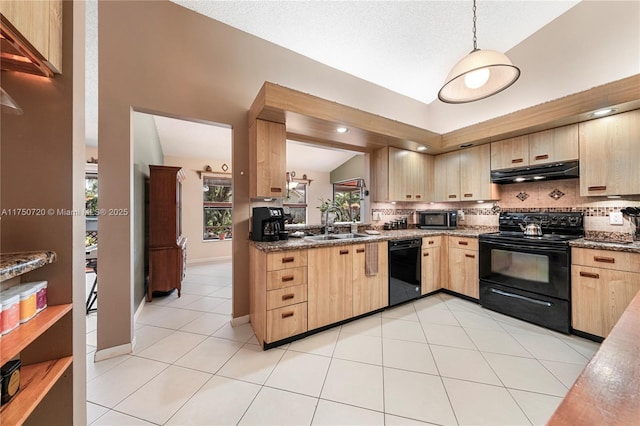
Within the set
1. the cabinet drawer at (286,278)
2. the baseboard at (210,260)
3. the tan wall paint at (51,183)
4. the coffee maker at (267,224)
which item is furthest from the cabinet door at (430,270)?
the baseboard at (210,260)

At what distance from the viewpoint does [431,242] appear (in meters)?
3.13

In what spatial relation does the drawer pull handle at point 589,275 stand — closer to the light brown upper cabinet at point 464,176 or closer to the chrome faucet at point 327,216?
the light brown upper cabinet at point 464,176

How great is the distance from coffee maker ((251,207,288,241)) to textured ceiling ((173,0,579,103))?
202 cm

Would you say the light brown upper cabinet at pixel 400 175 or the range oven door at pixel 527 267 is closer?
the range oven door at pixel 527 267

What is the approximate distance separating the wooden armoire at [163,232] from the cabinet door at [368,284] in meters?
2.52

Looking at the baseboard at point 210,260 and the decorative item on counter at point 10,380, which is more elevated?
the decorative item on counter at point 10,380

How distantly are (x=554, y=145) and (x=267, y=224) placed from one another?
3303mm

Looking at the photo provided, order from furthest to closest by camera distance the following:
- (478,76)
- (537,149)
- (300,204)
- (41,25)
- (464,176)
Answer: (300,204) < (464,176) < (537,149) < (478,76) < (41,25)

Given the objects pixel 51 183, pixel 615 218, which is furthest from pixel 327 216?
pixel 615 218

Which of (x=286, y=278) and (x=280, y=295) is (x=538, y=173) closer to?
(x=286, y=278)

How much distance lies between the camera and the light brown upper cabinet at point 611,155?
6.85ft

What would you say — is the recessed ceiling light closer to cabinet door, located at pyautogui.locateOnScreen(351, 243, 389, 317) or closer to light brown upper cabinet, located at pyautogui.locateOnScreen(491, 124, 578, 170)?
light brown upper cabinet, located at pyautogui.locateOnScreen(491, 124, 578, 170)

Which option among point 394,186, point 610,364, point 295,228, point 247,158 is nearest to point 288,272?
point 295,228

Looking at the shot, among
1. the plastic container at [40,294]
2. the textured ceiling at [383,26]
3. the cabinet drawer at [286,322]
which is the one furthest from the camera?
the textured ceiling at [383,26]
